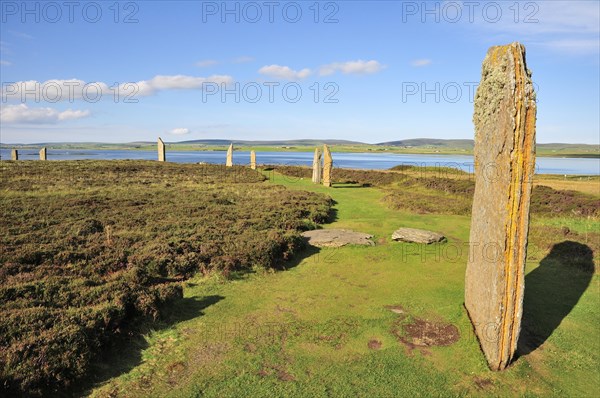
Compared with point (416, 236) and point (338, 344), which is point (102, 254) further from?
point (416, 236)

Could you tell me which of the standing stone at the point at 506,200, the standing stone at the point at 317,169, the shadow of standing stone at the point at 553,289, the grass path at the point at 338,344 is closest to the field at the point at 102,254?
the grass path at the point at 338,344

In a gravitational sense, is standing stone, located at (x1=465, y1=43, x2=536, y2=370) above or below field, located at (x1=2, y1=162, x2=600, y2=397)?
above

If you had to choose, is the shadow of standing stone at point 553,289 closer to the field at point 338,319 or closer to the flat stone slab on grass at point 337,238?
the field at point 338,319

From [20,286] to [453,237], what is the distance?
14.5m

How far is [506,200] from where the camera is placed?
698 centimetres

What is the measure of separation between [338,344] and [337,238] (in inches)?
277

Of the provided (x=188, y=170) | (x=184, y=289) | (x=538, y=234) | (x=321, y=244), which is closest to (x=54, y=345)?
(x=184, y=289)

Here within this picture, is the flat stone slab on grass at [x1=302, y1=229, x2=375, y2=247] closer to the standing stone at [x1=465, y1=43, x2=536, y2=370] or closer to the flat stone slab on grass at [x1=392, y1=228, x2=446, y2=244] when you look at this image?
the flat stone slab on grass at [x1=392, y1=228, x2=446, y2=244]

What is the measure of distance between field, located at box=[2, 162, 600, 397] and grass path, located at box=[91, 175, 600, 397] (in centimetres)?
3

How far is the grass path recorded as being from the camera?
640 cm

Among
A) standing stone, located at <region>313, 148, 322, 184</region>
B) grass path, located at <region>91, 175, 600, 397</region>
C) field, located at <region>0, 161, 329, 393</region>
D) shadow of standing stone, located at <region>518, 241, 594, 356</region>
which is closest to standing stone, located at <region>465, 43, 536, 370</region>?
grass path, located at <region>91, 175, 600, 397</region>

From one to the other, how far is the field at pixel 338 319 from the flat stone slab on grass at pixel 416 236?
413mm

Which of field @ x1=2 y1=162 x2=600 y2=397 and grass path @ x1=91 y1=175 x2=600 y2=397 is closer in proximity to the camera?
grass path @ x1=91 y1=175 x2=600 y2=397

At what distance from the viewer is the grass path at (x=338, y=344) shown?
21.0 feet
